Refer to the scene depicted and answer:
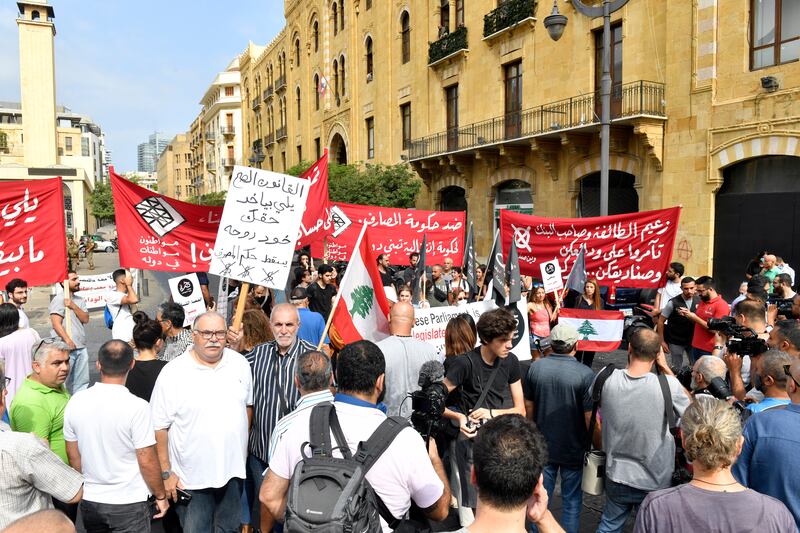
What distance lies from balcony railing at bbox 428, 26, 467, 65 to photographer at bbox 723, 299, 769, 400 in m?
18.6

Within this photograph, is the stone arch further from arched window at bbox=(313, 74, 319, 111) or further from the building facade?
the building facade

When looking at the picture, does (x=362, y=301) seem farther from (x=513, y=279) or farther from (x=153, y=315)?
(x=153, y=315)

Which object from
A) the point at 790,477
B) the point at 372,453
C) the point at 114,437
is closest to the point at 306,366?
the point at 372,453

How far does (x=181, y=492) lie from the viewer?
361 centimetres

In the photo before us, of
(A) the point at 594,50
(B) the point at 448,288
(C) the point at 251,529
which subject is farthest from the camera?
(A) the point at 594,50

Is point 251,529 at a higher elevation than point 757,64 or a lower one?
lower

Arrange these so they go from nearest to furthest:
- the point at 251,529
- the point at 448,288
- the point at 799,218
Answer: the point at 251,529, the point at 448,288, the point at 799,218

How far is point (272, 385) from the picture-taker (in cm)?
410

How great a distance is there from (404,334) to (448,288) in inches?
274

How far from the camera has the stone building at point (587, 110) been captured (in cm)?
1268

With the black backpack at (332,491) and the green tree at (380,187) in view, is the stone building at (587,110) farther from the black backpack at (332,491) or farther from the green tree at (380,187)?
the black backpack at (332,491)

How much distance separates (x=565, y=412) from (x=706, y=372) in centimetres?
92

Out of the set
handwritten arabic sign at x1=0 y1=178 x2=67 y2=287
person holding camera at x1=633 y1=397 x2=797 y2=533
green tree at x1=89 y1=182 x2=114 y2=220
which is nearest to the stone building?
person holding camera at x1=633 y1=397 x2=797 y2=533

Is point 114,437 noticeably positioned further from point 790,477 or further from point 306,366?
point 790,477
